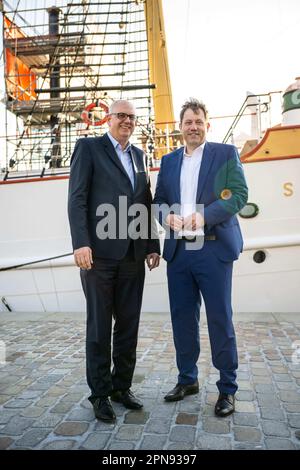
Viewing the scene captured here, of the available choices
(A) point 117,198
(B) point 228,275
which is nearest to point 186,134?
(A) point 117,198

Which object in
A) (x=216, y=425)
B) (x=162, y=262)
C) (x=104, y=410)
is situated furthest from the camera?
(x=162, y=262)

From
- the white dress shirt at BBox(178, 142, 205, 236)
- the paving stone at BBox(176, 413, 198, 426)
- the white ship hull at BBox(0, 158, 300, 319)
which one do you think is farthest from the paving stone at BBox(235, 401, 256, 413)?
the white ship hull at BBox(0, 158, 300, 319)

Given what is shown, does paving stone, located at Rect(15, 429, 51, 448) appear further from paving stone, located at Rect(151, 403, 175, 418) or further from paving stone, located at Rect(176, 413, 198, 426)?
paving stone, located at Rect(176, 413, 198, 426)

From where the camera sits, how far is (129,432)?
2137 mm

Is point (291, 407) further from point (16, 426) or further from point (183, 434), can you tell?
point (16, 426)

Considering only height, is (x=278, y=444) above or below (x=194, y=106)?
below

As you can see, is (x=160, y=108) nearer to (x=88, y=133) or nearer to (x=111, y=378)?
(x=88, y=133)

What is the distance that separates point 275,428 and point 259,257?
3.23m

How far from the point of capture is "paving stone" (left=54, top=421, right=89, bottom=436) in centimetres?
214

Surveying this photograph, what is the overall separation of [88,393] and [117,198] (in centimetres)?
129

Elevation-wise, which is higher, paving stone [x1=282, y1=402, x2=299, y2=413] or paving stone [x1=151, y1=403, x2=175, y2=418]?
paving stone [x1=151, y1=403, x2=175, y2=418]

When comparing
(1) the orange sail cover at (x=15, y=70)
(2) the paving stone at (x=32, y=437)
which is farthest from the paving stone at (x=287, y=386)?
(1) the orange sail cover at (x=15, y=70)

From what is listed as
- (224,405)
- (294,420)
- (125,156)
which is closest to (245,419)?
(224,405)

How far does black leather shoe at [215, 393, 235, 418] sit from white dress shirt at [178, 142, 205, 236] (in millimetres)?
964
